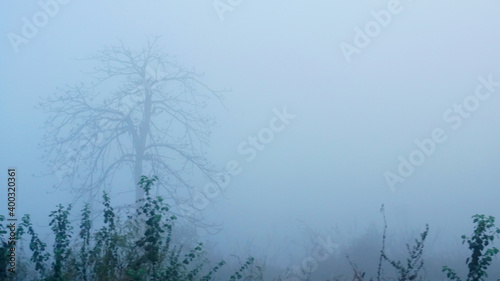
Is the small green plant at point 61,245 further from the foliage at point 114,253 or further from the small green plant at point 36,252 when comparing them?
the small green plant at point 36,252

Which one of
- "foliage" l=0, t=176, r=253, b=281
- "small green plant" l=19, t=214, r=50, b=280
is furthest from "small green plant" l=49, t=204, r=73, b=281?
"small green plant" l=19, t=214, r=50, b=280

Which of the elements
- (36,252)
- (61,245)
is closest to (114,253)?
(61,245)

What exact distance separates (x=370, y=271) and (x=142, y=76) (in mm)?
5963

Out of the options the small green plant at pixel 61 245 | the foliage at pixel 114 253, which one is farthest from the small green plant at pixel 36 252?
the small green plant at pixel 61 245

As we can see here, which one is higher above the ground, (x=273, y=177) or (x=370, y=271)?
(x=273, y=177)

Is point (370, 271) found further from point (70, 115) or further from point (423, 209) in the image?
point (423, 209)

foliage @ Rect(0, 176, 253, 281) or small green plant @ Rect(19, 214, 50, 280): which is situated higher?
small green plant @ Rect(19, 214, 50, 280)

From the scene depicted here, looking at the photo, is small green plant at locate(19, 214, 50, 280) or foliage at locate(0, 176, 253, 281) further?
small green plant at locate(19, 214, 50, 280)

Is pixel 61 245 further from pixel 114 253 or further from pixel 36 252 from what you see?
pixel 114 253

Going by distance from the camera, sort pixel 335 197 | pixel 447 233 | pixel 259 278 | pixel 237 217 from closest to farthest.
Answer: pixel 259 278 → pixel 447 233 → pixel 237 217 → pixel 335 197

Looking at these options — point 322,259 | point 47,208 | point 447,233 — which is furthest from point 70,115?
point 447,233

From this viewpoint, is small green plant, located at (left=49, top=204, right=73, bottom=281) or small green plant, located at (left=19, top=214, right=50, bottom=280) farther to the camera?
small green plant, located at (left=19, top=214, right=50, bottom=280)

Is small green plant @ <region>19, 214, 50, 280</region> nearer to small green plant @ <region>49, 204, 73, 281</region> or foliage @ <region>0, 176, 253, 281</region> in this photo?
foliage @ <region>0, 176, 253, 281</region>

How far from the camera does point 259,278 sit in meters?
6.38
